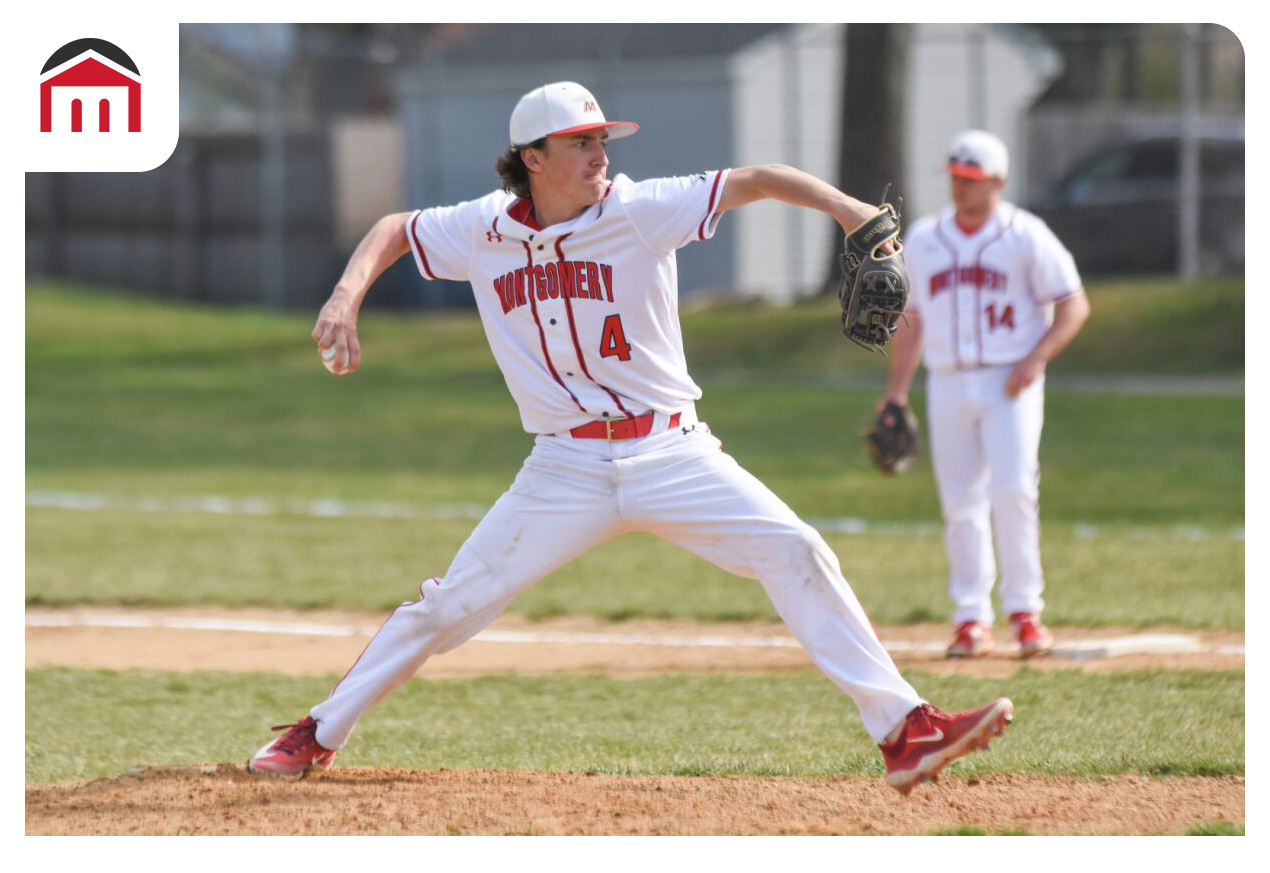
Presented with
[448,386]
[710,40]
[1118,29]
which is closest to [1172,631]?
[448,386]

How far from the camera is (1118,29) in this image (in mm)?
29562

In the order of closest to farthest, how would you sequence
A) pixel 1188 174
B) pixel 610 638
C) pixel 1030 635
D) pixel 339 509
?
1. pixel 1030 635
2. pixel 610 638
3. pixel 339 509
4. pixel 1188 174

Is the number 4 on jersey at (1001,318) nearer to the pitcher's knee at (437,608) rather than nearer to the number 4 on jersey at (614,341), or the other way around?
the number 4 on jersey at (614,341)

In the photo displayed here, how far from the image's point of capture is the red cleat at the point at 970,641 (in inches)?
310

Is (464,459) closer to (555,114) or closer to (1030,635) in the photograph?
(1030,635)

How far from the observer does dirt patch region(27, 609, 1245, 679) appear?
7.86 meters

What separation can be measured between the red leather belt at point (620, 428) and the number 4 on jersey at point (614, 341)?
0.65ft

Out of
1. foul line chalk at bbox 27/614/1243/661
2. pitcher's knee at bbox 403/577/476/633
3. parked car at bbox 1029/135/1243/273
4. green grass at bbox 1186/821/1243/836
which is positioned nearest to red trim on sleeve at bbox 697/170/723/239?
pitcher's knee at bbox 403/577/476/633

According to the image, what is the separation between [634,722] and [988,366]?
2.42 meters

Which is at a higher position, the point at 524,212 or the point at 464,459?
the point at 524,212

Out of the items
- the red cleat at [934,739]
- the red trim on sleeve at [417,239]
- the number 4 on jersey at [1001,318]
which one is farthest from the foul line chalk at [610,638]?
the red trim on sleeve at [417,239]

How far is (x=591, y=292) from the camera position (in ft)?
17.2

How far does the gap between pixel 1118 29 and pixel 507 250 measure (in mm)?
26599

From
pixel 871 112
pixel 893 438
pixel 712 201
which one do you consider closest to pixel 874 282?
pixel 712 201
